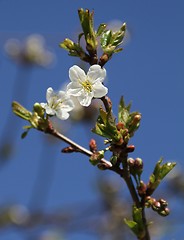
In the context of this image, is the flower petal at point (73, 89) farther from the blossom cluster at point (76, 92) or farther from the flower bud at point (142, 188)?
the flower bud at point (142, 188)

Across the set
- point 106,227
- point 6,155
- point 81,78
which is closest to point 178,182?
point 106,227

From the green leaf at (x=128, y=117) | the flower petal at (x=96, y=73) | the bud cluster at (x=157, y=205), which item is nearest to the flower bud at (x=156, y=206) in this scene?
the bud cluster at (x=157, y=205)

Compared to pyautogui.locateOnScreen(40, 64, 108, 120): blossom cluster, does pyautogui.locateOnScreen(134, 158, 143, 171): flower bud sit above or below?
below

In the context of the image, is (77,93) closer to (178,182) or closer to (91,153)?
(91,153)

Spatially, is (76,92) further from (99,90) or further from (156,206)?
(156,206)

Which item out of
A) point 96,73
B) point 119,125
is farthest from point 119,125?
point 96,73

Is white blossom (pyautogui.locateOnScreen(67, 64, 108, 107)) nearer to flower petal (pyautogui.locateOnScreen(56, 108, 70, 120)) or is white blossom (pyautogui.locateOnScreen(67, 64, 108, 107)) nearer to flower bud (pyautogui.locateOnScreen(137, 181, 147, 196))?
flower petal (pyautogui.locateOnScreen(56, 108, 70, 120))

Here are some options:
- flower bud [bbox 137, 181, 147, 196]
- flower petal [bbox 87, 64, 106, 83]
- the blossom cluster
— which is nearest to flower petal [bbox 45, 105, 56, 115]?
the blossom cluster
